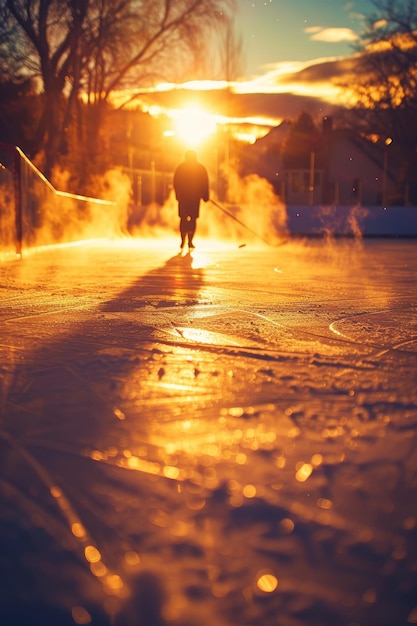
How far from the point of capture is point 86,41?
21.6 metres

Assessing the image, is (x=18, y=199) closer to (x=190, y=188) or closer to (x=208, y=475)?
(x=190, y=188)

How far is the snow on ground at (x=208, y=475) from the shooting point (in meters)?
1.29

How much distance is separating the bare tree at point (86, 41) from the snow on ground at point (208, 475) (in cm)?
1788

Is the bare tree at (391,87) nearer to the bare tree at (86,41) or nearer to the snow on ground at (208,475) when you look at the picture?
the bare tree at (86,41)

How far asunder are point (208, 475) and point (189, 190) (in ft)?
37.3

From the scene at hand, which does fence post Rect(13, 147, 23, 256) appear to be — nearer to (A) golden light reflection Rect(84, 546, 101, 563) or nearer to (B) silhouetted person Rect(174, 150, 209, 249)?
(B) silhouetted person Rect(174, 150, 209, 249)

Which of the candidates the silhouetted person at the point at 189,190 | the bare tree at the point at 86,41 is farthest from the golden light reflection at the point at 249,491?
the bare tree at the point at 86,41

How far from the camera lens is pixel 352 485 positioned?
1803mm

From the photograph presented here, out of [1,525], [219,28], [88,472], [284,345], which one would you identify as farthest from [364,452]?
[219,28]

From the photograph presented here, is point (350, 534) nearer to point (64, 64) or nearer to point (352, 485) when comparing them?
point (352, 485)

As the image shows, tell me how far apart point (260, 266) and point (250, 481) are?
7988 mm

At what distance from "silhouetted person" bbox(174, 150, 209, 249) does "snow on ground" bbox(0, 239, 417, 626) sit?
8.76 meters

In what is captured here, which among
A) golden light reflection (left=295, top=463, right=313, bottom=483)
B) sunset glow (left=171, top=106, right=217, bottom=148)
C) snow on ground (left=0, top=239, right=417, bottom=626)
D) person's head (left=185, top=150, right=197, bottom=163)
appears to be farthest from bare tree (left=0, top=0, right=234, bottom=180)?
golden light reflection (left=295, top=463, right=313, bottom=483)

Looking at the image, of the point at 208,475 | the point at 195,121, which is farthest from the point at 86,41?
the point at 208,475
